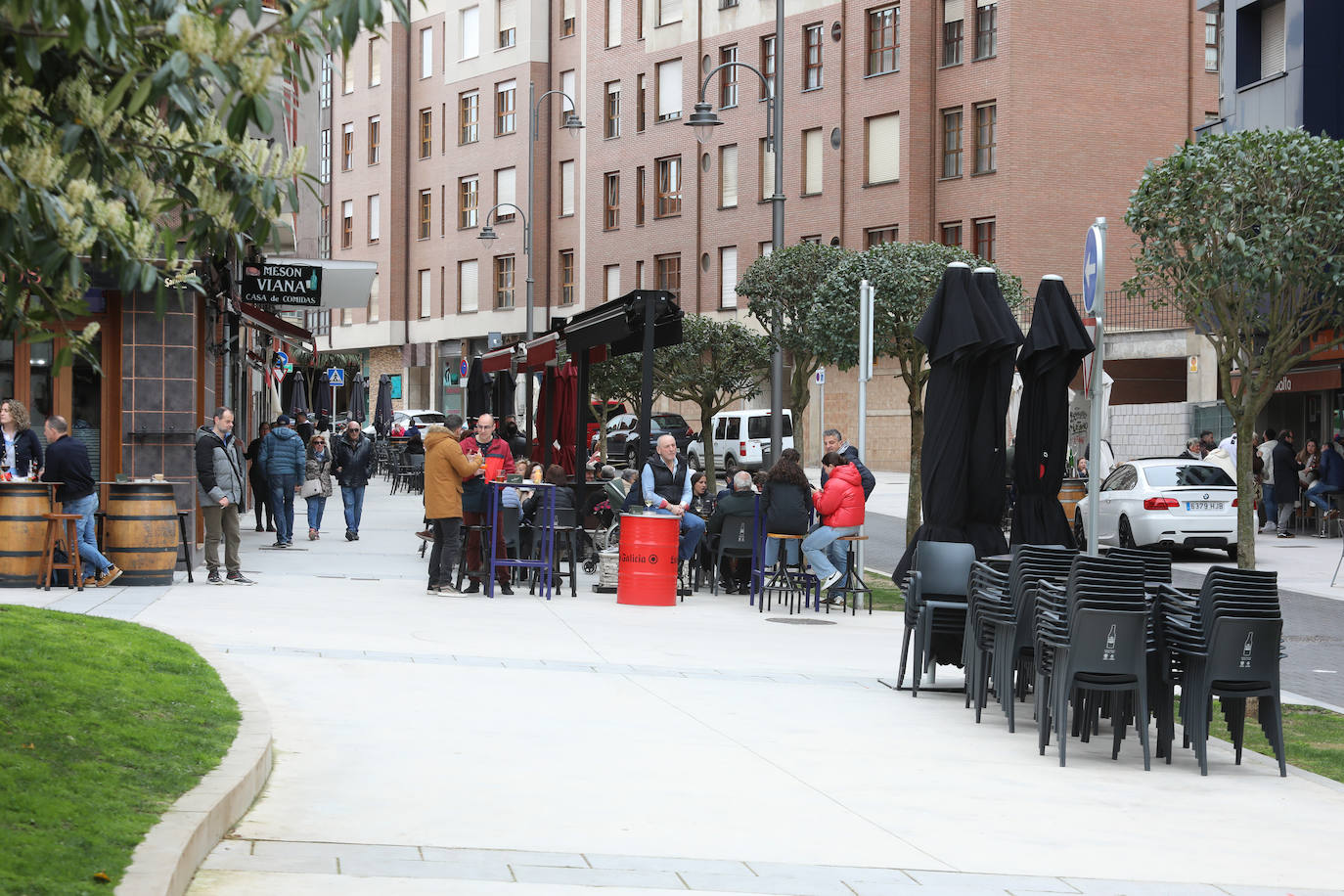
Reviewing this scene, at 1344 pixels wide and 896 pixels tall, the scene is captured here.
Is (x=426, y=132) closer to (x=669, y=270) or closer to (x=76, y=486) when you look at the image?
(x=669, y=270)

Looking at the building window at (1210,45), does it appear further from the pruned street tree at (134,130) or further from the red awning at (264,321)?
the pruned street tree at (134,130)

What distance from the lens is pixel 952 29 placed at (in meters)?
50.7

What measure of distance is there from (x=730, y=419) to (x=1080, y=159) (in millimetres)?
12231

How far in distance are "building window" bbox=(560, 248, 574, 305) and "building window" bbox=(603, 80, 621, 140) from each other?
5.01 meters

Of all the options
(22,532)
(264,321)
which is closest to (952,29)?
(264,321)

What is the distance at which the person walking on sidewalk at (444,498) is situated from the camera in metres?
17.2

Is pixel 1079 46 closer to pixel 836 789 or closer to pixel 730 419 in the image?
pixel 730 419

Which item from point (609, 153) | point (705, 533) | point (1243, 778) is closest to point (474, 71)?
point (609, 153)

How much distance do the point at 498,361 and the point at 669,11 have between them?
3374cm

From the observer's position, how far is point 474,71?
7031 cm

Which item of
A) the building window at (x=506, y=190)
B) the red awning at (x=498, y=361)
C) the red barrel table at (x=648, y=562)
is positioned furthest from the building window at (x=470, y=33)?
the red barrel table at (x=648, y=562)

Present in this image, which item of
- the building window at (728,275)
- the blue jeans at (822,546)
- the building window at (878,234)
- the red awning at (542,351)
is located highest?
the building window at (878,234)

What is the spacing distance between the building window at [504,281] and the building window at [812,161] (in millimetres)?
16523

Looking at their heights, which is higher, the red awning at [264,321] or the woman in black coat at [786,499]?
the red awning at [264,321]
